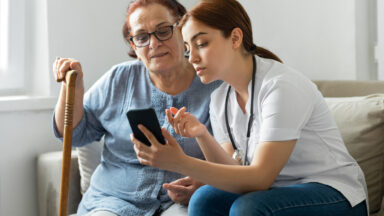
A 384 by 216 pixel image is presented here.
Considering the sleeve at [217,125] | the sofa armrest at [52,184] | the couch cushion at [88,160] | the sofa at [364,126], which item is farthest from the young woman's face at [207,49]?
the sofa armrest at [52,184]

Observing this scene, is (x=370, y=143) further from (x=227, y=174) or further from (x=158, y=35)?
(x=158, y=35)

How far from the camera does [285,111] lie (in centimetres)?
132

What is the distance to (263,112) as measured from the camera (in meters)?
1.36

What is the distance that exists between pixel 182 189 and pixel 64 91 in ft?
1.70

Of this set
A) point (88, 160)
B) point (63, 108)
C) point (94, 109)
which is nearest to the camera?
point (63, 108)

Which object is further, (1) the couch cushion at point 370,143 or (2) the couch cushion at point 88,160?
(2) the couch cushion at point 88,160

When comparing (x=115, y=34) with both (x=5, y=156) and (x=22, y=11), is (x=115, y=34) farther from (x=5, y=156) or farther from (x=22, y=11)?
(x=5, y=156)

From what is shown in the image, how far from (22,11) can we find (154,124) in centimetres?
146

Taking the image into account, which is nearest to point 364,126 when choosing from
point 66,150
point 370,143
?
point 370,143

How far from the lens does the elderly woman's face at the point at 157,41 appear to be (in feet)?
5.82

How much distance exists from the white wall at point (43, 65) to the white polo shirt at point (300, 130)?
3.98 ft

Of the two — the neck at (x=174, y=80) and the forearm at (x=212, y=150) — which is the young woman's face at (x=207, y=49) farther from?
the neck at (x=174, y=80)

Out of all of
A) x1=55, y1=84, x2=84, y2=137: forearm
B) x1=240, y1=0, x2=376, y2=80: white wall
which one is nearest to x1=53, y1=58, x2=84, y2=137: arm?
x1=55, y1=84, x2=84, y2=137: forearm

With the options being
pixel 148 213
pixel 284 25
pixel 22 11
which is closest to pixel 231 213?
pixel 148 213
